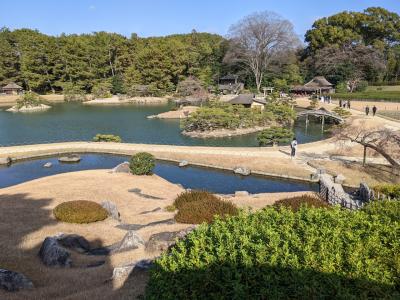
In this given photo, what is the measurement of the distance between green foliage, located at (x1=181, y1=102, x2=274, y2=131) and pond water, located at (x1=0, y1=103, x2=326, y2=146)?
1.99 meters

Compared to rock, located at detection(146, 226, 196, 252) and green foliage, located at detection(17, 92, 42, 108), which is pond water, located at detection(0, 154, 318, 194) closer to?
rock, located at detection(146, 226, 196, 252)

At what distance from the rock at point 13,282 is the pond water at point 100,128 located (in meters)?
26.6

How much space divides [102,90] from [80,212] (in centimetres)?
6285

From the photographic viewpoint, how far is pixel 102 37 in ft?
259

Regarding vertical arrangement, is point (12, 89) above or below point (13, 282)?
above

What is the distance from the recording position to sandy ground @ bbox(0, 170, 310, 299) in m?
7.81

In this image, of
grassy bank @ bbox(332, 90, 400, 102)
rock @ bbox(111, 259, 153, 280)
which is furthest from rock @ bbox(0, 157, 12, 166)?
grassy bank @ bbox(332, 90, 400, 102)

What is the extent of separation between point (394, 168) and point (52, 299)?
20.5 meters

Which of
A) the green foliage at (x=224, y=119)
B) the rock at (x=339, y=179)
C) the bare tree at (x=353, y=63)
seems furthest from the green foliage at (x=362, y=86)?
the rock at (x=339, y=179)

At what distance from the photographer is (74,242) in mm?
10719

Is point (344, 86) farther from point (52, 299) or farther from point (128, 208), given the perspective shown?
point (52, 299)

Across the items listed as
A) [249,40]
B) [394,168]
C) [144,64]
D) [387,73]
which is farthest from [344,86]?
[394,168]

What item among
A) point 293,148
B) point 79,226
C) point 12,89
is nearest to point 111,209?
point 79,226

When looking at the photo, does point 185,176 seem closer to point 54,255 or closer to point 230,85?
point 54,255
